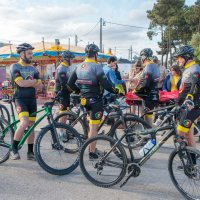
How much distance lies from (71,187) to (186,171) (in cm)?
152

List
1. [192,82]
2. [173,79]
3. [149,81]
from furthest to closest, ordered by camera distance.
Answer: [173,79], [149,81], [192,82]

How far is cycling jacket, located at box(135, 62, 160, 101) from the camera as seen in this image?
252 inches

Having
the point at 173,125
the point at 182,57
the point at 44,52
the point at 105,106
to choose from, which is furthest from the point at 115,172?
the point at 44,52

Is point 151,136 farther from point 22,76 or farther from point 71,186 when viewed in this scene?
point 22,76

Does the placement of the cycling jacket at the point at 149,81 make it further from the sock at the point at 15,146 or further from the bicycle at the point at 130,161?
the sock at the point at 15,146

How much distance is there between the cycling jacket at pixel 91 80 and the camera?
16.4 feet

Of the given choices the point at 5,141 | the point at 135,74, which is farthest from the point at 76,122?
the point at 135,74

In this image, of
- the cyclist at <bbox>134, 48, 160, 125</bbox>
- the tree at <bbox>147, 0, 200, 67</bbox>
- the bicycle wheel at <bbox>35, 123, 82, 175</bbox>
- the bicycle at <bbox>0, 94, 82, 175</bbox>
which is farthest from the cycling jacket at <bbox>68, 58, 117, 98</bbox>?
the tree at <bbox>147, 0, 200, 67</bbox>

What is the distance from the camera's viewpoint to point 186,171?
12.6 feet

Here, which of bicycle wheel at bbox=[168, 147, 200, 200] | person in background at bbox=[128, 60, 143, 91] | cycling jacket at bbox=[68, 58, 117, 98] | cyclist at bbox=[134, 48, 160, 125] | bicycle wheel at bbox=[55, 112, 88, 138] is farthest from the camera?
person in background at bbox=[128, 60, 143, 91]

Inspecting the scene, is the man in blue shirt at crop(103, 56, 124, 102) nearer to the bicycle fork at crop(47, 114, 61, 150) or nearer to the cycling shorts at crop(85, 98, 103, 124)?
the cycling shorts at crop(85, 98, 103, 124)

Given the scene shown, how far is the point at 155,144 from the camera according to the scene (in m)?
4.05

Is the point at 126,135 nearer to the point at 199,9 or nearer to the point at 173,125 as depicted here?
the point at 173,125

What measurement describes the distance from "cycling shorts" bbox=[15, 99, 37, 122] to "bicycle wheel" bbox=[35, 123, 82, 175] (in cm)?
62
